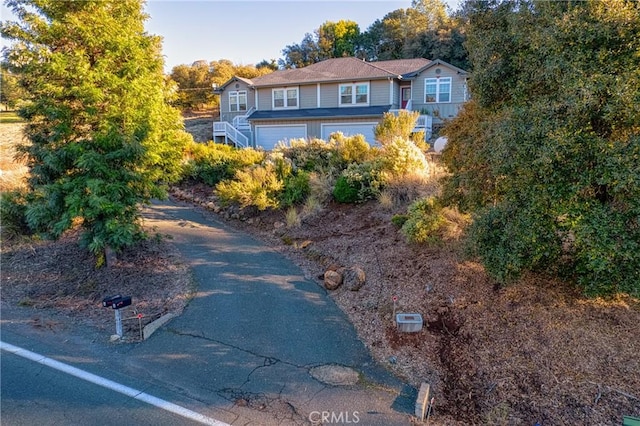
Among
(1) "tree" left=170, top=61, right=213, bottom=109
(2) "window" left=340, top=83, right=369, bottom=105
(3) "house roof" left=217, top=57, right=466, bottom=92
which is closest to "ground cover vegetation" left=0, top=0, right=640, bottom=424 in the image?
(2) "window" left=340, top=83, right=369, bottom=105

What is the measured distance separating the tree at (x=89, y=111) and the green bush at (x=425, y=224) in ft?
18.3

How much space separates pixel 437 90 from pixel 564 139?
779 inches

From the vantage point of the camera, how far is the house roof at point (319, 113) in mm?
21812

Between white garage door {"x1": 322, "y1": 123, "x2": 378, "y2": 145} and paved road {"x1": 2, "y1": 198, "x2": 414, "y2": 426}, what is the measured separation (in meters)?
15.0

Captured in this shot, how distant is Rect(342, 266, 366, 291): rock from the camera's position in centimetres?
734

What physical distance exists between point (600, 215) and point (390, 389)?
307cm

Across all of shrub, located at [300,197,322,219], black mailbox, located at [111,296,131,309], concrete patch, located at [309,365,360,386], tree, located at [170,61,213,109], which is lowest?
concrete patch, located at [309,365,360,386]

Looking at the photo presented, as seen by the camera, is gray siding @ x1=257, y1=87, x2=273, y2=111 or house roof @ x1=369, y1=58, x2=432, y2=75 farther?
gray siding @ x1=257, y1=87, x2=273, y2=111

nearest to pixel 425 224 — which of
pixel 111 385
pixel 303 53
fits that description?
pixel 111 385

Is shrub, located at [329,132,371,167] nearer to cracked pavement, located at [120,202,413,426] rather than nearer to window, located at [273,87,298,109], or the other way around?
cracked pavement, located at [120,202,413,426]

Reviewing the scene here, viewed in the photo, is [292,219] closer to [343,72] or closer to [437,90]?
[437,90]

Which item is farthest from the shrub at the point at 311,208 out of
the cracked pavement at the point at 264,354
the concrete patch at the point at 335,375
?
the concrete patch at the point at 335,375

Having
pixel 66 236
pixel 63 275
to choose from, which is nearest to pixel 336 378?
pixel 63 275

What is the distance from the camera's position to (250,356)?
211 inches
